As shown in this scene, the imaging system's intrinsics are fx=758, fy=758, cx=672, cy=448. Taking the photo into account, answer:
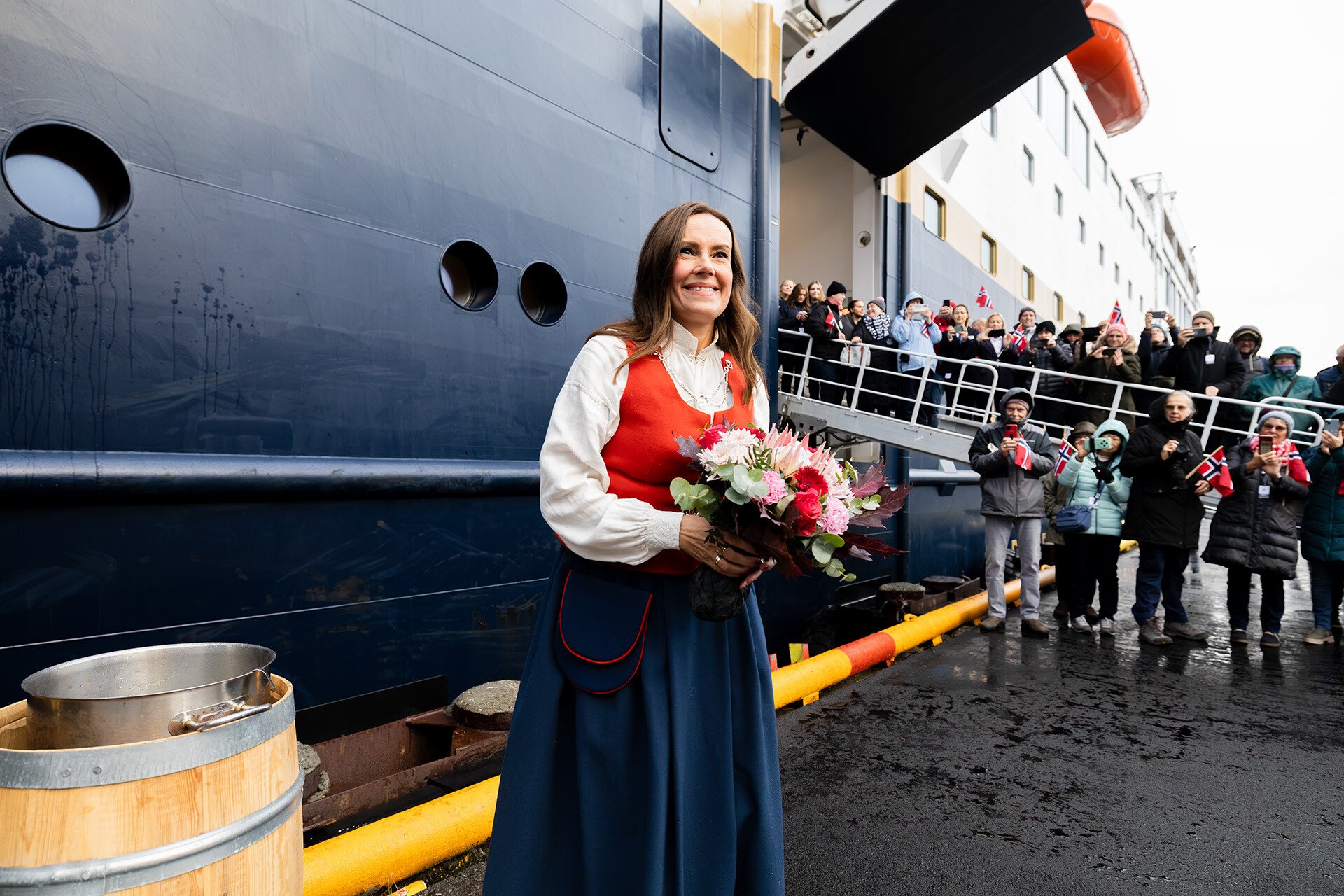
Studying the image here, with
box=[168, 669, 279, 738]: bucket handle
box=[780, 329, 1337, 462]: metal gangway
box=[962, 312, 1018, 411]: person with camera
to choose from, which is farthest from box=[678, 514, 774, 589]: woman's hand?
box=[962, 312, 1018, 411]: person with camera

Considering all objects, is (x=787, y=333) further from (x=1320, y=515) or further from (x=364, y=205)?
(x=364, y=205)

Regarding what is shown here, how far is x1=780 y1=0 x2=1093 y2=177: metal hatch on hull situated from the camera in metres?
6.68

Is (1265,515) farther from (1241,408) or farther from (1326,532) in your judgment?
(1241,408)

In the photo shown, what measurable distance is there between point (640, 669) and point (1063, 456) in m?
5.63

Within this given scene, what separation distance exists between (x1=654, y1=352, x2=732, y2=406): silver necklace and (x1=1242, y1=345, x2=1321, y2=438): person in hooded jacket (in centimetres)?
681

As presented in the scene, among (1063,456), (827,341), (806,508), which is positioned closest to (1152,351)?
A: (1063,456)

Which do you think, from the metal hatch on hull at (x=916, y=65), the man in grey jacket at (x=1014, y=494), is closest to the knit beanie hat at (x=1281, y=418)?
the man in grey jacket at (x=1014, y=494)

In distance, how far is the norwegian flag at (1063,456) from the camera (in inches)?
237

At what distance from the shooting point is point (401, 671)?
3559 mm

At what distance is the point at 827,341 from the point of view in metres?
7.54

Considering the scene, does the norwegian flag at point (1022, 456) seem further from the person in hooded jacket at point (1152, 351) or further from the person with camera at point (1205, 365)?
the person in hooded jacket at point (1152, 351)

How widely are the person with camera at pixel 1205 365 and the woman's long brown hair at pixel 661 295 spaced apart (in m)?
6.50

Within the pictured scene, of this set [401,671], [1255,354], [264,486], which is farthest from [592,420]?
[1255,354]

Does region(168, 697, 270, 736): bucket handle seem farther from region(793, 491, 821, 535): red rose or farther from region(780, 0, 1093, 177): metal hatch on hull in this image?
region(780, 0, 1093, 177): metal hatch on hull
